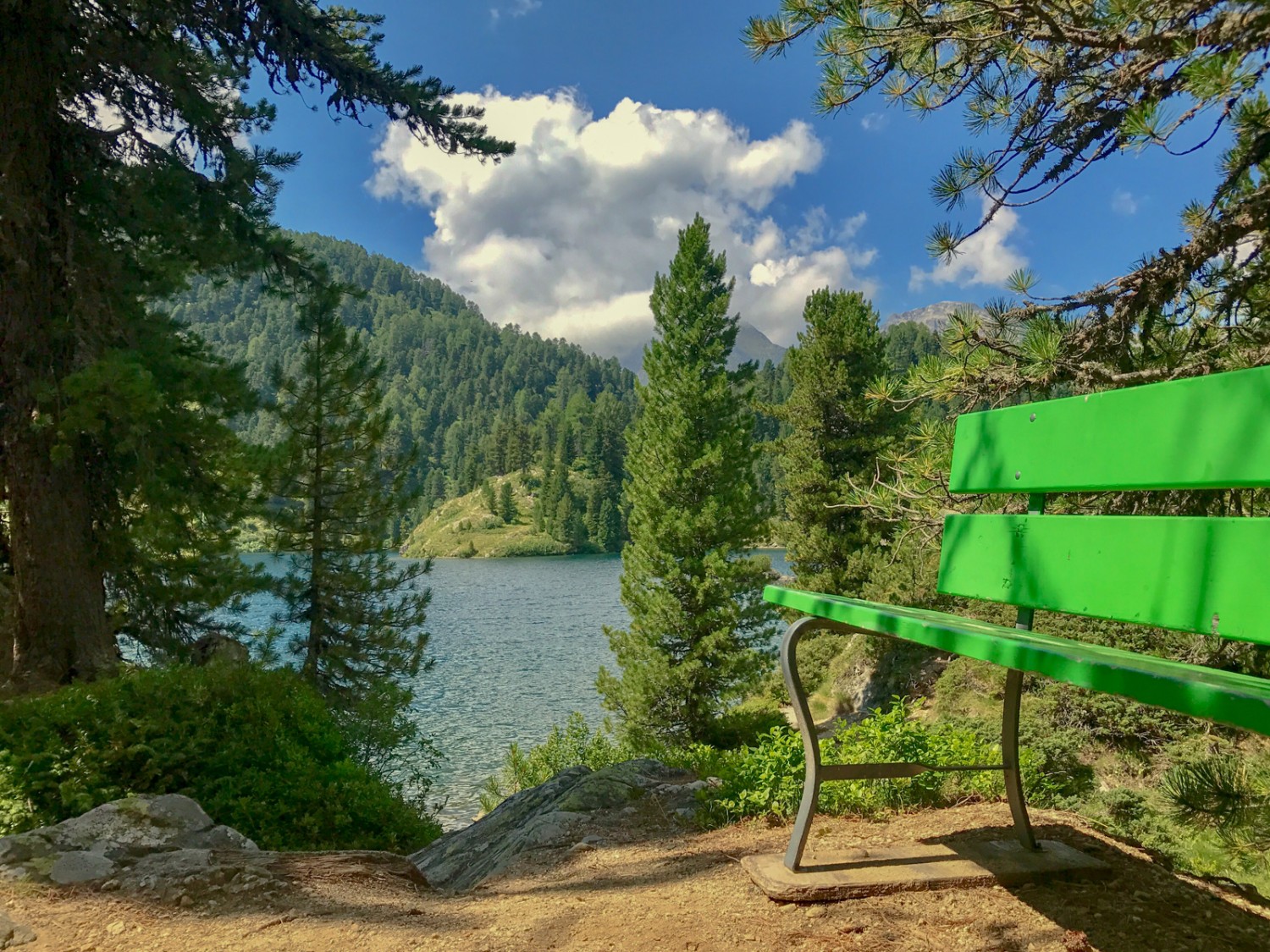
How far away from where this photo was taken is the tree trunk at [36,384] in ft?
18.7

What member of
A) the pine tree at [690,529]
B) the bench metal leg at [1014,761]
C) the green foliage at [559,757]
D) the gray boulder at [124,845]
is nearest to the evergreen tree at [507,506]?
the pine tree at [690,529]

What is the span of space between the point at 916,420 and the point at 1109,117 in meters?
1.65

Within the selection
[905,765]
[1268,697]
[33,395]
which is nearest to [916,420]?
[905,765]

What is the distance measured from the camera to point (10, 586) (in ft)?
21.2

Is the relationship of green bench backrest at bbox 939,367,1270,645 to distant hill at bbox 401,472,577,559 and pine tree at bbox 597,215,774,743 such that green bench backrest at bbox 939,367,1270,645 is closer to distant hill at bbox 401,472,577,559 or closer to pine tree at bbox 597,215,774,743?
pine tree at bbox 597,215,774,743

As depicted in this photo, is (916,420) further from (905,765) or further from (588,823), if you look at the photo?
(588,823)

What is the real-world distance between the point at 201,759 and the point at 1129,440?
4.98m

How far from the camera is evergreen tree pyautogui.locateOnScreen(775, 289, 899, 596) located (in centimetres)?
1908

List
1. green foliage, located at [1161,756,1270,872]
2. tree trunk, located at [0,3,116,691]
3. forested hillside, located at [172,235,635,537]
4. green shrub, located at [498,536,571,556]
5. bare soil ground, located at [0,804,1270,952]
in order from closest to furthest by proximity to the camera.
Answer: bare soil ground, located at [0,804,1270,952] < green foliage, located at [1161,756,1270,872] < tree trunk, located at [0,3,116,691] < green shrub, located at [498,536,571,556] < forested hillside, located at [172,235,635,537]

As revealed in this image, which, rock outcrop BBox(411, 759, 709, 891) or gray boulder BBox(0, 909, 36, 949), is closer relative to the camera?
gray boulder BBox(0, 909, 36, 949)

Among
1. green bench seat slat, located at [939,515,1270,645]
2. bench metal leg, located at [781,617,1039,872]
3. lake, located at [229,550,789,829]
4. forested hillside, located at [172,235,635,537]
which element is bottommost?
lake, located at [229,550,789,829]

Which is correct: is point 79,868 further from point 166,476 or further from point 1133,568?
point 166,476

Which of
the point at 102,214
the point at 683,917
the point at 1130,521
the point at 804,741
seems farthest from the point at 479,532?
the point at 1130,521

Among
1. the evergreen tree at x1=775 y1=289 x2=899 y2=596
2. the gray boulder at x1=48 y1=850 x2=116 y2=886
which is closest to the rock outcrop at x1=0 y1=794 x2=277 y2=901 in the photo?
the gray boulder at x1=48 y1=850 x2=116 y2=886
